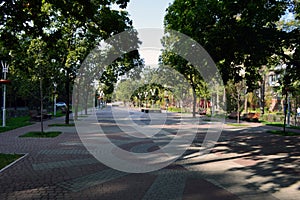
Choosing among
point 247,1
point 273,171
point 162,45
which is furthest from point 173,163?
point 162,45

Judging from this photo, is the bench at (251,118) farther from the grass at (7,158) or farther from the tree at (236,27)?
the grass at (7,158)

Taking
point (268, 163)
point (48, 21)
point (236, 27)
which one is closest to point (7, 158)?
point (48, 21)

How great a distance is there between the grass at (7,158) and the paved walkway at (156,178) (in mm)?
260

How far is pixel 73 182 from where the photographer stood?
6902mm

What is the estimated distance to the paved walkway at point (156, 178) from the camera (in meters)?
6.12

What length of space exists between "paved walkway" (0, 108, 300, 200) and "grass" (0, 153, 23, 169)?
0.26 meters

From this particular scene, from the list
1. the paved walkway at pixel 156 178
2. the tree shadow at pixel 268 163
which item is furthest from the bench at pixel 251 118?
the paved walkway at pixel 156 178

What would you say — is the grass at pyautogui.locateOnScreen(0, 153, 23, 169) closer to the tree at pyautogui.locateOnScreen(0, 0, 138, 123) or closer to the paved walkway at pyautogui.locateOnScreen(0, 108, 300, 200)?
the paved walkway at pyautogui.locateOnScreen(0, 108, 300, 200)

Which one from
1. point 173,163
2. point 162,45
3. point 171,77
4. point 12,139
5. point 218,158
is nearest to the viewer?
point 173,163

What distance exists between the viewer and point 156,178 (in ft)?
24.5

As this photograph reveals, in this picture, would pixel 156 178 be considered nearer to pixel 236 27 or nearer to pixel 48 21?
pixel 48 21

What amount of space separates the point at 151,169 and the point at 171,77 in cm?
3623

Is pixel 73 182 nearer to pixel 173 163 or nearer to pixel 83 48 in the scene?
pixel 173 163

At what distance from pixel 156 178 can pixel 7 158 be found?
5020 millimetres
